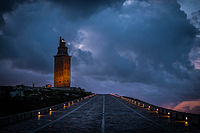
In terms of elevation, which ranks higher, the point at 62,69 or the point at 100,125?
the point at 62,69

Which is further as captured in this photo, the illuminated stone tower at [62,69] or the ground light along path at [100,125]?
the illuminated stone tower at [62,69]

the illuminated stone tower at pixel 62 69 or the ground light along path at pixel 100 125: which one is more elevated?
the illuminated stone tower at pixel 62 69

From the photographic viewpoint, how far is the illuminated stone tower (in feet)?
314

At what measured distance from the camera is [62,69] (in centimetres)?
9681

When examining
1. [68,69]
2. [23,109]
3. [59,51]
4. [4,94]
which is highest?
[59,51]

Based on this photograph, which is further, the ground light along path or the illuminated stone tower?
the illuminated stone tower

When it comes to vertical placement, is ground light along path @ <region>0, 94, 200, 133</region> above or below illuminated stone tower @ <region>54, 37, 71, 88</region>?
below

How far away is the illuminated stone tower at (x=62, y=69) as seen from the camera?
314 feet

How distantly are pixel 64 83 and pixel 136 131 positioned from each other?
278 ft

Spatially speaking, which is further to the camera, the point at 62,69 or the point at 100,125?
the point at 62,69

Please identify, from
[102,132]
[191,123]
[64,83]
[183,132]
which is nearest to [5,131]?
[102,132]

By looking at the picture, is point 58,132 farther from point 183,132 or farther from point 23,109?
point 23,109

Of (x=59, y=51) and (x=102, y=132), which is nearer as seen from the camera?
(x=102, y=132)

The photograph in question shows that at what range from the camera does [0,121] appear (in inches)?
583
